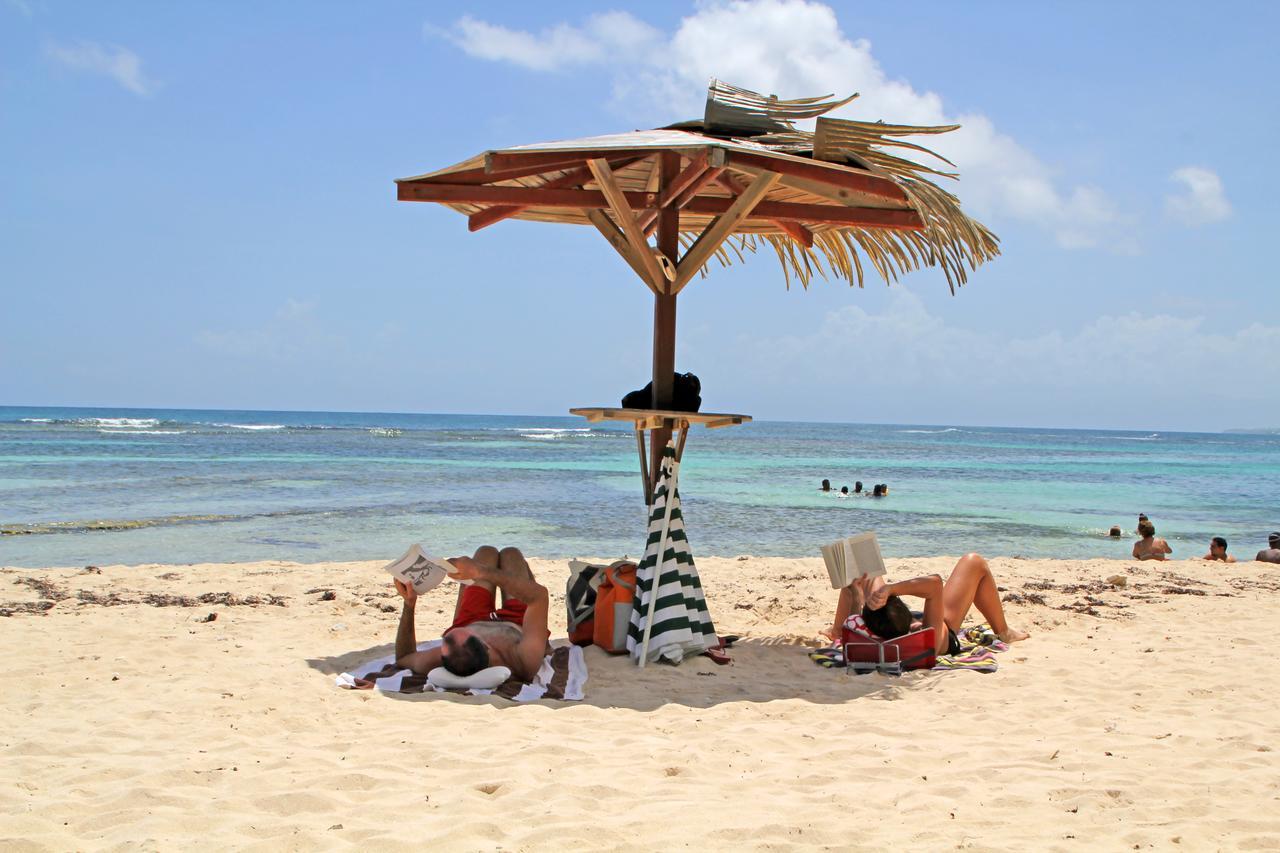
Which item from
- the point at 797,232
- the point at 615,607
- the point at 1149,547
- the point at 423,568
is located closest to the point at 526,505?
the point at 1149,547

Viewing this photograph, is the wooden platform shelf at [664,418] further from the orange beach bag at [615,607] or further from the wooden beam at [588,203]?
the wooden beam at [588,203]

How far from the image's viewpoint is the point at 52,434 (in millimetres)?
39594

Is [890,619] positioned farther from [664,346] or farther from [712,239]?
[712,239]

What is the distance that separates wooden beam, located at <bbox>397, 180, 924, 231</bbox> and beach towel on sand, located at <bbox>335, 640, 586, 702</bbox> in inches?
99.7

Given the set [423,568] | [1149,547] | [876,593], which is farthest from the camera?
[1149,547]

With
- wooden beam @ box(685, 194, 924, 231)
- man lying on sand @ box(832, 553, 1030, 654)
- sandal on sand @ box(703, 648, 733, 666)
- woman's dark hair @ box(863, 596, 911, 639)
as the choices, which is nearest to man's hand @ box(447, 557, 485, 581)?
sandal on sand @ box(703, 648, 733, 666)

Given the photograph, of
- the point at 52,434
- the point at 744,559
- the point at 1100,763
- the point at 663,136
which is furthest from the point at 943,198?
the point at 52,434

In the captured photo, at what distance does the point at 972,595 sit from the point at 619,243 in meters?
2.97

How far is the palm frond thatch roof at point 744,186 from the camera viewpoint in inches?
189

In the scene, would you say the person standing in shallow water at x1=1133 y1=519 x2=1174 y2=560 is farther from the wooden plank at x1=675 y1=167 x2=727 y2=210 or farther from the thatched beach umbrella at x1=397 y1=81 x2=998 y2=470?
the wooden plank at x1=675 y1=167 x2=727 y2=210

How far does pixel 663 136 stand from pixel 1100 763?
3551 mm

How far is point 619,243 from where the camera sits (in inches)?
221

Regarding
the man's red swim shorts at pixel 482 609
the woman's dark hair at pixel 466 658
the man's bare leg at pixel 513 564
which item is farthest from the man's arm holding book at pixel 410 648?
the man's bare leg at pixel 513 564

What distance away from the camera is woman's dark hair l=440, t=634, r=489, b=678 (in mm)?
4715
